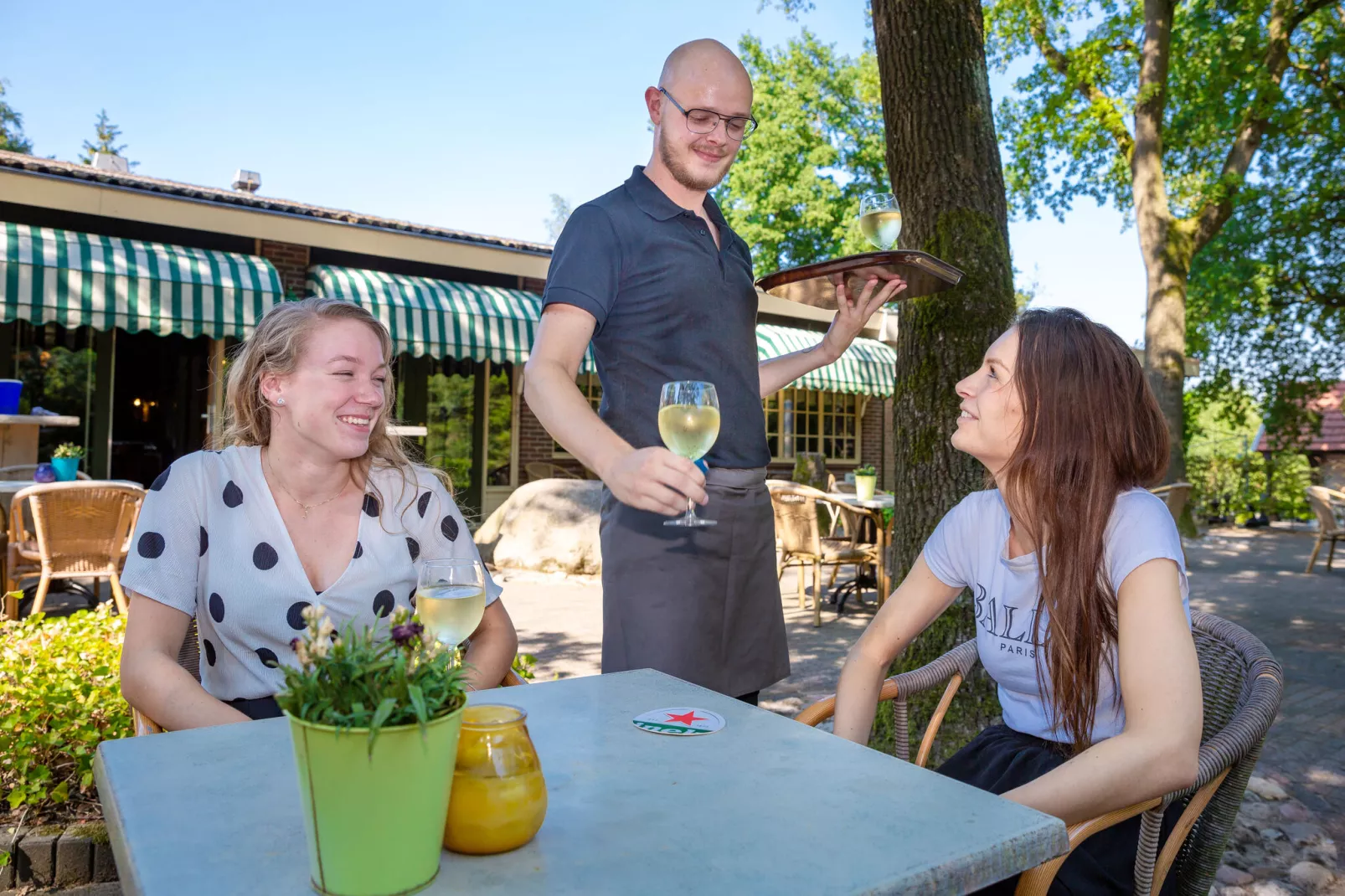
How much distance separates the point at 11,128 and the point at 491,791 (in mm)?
37388

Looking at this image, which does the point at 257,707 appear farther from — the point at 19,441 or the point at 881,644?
the point at 19,441

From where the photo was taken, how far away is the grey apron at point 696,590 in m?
2.16

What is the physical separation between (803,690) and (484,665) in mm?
3485

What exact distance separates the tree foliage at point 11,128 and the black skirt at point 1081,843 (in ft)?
118

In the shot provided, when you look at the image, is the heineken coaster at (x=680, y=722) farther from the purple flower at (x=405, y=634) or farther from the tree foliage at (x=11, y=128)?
the tree foliage at (x=11, y=128)

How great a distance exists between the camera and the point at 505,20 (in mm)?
13203

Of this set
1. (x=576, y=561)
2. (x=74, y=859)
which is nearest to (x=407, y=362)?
(x=576, y=561)

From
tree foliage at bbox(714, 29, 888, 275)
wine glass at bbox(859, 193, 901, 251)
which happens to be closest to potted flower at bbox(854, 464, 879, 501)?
wine glass at bbox(859, 193, 901, 251)

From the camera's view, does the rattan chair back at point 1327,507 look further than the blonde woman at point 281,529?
Yes

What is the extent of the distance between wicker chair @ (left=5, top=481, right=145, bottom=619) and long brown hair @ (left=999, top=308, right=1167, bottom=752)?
209 inches

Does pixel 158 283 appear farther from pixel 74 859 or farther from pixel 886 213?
pixel 886 213

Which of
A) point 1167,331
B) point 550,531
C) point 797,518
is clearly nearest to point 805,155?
point 1167,331

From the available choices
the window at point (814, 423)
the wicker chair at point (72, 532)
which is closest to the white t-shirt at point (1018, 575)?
the wicker chair at point (72, 532)

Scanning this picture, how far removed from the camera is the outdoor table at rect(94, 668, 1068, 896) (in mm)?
929
